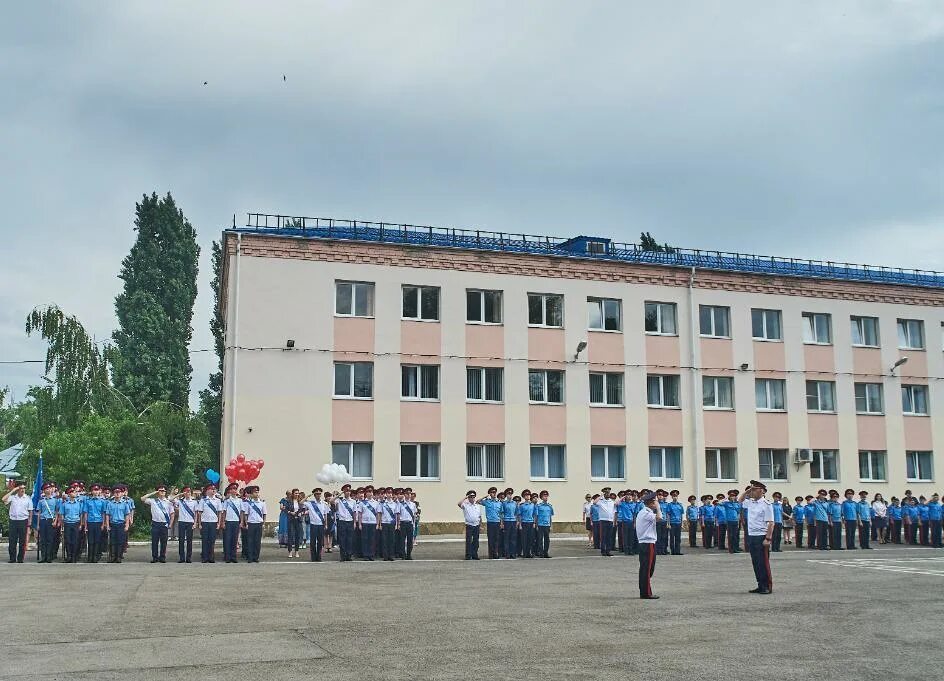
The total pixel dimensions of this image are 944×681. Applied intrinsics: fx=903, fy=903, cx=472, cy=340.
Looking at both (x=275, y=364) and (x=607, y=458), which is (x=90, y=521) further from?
(x=607, y=458)

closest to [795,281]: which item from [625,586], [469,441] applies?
[469,441]

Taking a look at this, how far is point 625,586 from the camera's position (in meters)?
15.9

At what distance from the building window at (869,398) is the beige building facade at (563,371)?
7cm

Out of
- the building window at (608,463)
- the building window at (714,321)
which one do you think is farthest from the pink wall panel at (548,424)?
the building window at (714,321)

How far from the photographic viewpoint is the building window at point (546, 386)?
109ft

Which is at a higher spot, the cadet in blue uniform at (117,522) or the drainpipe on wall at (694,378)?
the drainpipe on wall at (694,378)

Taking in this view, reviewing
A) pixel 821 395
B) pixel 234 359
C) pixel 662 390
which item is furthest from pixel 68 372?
pixel 821 395

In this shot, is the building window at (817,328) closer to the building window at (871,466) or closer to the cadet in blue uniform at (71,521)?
the building window at (871,466)

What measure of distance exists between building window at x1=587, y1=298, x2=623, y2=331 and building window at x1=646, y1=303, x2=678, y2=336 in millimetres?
1300

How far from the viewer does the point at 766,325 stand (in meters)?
37.0

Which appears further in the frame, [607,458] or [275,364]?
[607,458]

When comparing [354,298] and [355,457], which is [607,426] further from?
[354,298]

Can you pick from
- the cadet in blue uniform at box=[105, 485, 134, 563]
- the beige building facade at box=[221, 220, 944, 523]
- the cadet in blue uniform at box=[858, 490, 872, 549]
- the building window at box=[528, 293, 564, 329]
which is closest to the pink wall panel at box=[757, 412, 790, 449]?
the beige building facade at box=[221, 220, 944, 523]

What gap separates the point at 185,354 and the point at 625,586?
1332 inches
